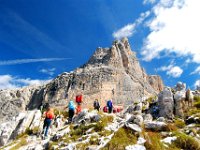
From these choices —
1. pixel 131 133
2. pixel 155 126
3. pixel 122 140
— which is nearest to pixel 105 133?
pixel 131 133

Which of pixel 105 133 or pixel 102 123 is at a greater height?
pixel 102 123

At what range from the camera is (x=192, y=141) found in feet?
78.1

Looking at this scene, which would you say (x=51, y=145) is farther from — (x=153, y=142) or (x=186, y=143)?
(x=186, y=143)

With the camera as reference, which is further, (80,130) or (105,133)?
(80,130)

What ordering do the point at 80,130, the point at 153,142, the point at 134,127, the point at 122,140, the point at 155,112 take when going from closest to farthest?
the point at 122,140, the point at 153,142, the point at 134,127, the point at 80,130, the point at 155,112

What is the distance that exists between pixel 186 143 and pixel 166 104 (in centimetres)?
1326

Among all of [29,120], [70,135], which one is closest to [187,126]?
[70,135]

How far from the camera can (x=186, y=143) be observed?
23.9 meters

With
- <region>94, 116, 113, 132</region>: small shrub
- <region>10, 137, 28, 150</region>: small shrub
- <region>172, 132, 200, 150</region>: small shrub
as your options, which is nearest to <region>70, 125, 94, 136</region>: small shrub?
<region>94, 116, 113, 132</region>: small shrub

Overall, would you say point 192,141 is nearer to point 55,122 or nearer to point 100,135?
point 100,135

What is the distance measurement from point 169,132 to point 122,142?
456 centimetres

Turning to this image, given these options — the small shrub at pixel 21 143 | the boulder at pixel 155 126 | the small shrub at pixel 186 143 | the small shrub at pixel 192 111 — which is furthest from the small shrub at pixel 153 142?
the small shrub at pixel 21 143

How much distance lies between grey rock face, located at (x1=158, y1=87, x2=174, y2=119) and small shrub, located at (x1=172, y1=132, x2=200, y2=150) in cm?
1096

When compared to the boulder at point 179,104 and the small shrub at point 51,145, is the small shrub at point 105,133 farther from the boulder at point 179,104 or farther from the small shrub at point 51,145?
the boulder at point 179,104
